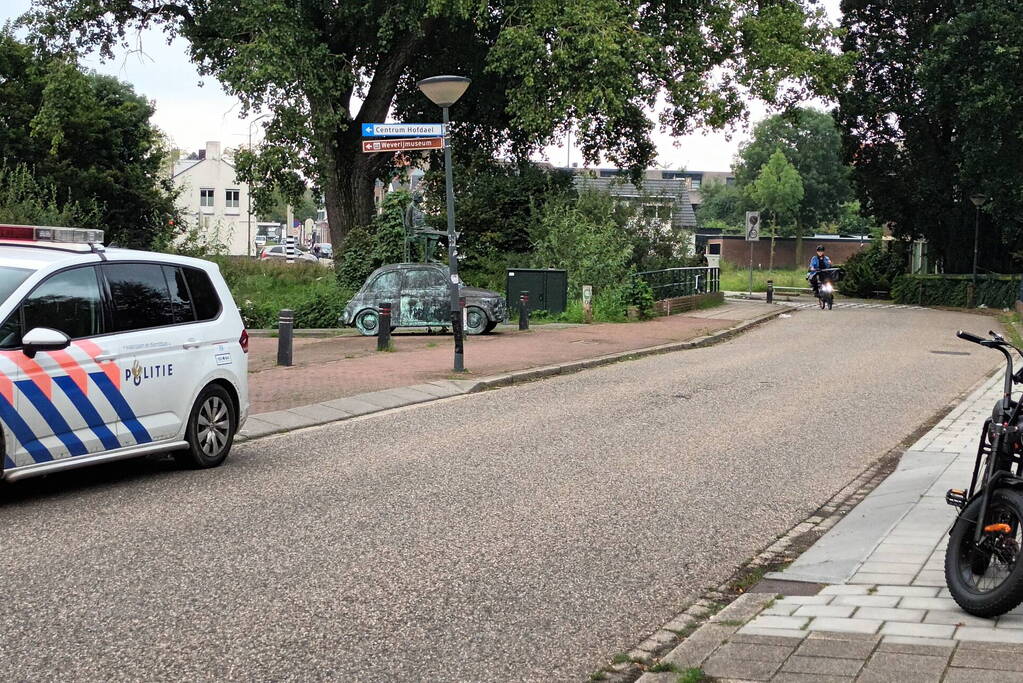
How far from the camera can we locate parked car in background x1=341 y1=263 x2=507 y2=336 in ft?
75.2

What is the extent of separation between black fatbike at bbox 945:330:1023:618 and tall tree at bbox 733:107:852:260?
102860mm

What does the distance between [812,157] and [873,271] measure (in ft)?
236

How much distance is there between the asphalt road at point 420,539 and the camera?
511 centimetres

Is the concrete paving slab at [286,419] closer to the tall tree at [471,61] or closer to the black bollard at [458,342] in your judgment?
the black bollard at [458,342]

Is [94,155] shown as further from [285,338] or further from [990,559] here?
[990,559]

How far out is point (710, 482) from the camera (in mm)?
9203

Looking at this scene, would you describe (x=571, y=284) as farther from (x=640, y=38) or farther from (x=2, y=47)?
(x=2, y=47)

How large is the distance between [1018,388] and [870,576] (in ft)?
32.1

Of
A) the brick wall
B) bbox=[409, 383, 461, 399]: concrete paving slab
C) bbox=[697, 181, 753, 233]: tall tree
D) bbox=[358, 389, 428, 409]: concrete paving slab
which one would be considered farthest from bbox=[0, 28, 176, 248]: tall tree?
bbox=[697, 181, 753, 233]: tall tree

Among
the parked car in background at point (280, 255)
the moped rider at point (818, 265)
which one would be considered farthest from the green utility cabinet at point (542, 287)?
the moped rider at point (818, 265)

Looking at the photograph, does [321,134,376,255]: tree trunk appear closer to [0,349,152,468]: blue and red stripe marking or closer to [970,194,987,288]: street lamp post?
[970,194,987,288]: street lamp post

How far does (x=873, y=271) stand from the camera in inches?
1889

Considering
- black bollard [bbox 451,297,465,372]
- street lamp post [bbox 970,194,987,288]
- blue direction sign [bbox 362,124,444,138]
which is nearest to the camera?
black bollard [bbox 451,297,465,372]

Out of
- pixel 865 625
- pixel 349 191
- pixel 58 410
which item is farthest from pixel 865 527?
pixel 349 191
